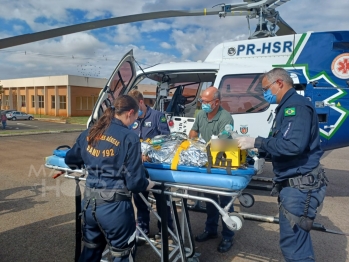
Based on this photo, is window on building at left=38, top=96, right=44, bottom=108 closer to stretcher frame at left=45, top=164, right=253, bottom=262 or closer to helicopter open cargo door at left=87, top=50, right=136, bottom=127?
helicopter open cargo door at left=87, top=50, right=136, bottom=127

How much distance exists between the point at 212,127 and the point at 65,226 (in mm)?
2343

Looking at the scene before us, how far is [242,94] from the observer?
4.85 metres

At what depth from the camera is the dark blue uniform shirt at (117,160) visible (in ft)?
6.73

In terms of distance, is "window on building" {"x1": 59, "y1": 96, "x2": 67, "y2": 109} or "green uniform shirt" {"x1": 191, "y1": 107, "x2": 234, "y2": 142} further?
"window on building" {"x1": 59, "y1": 96, "x2": 67, "y2": 109}

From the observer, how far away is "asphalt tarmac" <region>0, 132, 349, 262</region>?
10.3 ft

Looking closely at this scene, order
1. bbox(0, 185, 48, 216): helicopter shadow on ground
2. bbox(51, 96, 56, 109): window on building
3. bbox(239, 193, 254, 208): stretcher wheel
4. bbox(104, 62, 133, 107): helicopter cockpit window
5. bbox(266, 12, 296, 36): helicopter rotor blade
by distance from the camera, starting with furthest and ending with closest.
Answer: bbox(51, 96, 56, 109): window on building < bbox(266, 12, 296, 36): helicopter rotor blade < bbox(0, 185, 48, 216): helicopter shadow on ground < bbox(104, 62, 133, 107): helicopter cockpit window < bbox(239, 193, 254, 208): stretcher wheel

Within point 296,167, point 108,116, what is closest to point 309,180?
point 296,167

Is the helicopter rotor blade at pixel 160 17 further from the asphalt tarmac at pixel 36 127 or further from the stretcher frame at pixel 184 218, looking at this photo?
the asphalt tarmac at pixel 36 127

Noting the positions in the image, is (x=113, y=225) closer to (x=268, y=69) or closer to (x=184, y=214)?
(x=184, y=214)

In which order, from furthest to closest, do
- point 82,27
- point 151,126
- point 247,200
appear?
point 151,126 < point 247,200 < point 82,27

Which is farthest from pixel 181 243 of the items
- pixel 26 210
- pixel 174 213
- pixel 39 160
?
pixel 39 160

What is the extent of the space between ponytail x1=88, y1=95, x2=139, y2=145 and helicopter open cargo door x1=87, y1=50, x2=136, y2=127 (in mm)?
1733

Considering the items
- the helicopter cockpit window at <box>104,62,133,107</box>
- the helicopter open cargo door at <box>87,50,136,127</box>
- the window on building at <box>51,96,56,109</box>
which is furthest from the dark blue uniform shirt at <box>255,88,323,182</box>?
the window on building at <box>51,96,56,109</box>

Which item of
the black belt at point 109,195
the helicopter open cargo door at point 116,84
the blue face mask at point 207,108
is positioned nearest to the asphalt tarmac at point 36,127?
the helicopter open cargo door at point 116,84
